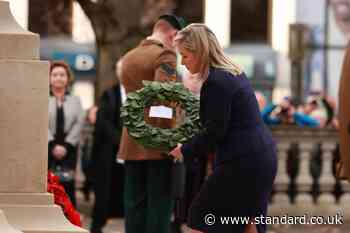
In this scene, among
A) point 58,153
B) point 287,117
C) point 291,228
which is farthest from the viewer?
point 287,117

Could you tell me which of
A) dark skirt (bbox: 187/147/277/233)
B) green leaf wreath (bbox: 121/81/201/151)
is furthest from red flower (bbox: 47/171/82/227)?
dark skirt (bbox: 187/147/277/233)

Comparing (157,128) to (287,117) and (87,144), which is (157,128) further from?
(287,117)

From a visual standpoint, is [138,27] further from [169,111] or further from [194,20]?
[194,20]

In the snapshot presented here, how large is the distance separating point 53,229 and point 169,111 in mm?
2292

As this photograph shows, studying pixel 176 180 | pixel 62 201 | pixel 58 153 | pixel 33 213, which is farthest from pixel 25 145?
pixel 58 153

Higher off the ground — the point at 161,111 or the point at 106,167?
the point at 161,111

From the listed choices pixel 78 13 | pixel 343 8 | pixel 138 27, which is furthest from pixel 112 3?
pixel 343 8

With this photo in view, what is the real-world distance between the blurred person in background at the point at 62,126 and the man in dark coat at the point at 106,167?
25cm

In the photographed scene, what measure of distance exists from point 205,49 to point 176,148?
3.06 feet

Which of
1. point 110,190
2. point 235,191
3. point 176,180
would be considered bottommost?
point 110,190

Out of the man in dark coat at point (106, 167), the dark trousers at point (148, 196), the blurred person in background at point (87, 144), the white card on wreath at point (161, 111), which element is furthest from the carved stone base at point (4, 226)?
the blurred person in background at point (87, 144)

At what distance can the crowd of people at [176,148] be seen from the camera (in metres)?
9.55

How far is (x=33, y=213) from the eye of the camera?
32.3 feet

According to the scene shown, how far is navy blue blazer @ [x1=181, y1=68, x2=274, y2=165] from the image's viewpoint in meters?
9.50
